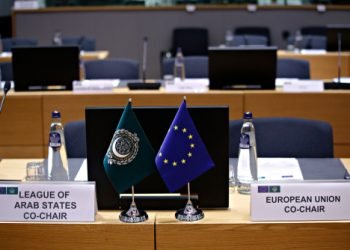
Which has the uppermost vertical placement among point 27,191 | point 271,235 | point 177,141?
point 177,141

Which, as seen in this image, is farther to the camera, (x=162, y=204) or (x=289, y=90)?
(x=289, y=90)

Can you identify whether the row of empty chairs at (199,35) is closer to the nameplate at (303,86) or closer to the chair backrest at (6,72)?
the chair backrest at (6,72)

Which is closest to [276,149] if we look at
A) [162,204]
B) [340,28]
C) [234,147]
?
[234,147]

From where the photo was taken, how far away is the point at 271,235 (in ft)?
6.28

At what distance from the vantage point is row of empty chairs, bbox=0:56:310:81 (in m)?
5.05

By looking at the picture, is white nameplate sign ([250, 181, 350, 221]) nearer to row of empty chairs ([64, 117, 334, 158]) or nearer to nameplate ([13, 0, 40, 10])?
row of empty chairs ([64, 117, 334, 158])

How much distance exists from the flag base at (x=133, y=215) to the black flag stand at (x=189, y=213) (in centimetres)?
10

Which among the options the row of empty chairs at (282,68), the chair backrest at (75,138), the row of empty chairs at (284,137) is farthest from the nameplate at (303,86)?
the chair backrest at (75,138)

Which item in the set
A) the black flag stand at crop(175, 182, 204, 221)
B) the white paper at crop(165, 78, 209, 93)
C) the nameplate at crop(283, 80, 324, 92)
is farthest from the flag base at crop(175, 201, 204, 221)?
the nameplate at crop(283, 80, 324, 92)

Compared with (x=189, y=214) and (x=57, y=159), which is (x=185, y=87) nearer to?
(x=57, y=159)

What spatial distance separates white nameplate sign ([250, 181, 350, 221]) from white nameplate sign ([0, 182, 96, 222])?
455 mm

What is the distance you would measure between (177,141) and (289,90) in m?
2.41

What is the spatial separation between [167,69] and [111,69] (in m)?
0.42

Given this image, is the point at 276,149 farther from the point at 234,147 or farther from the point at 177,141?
the point at 177,141
